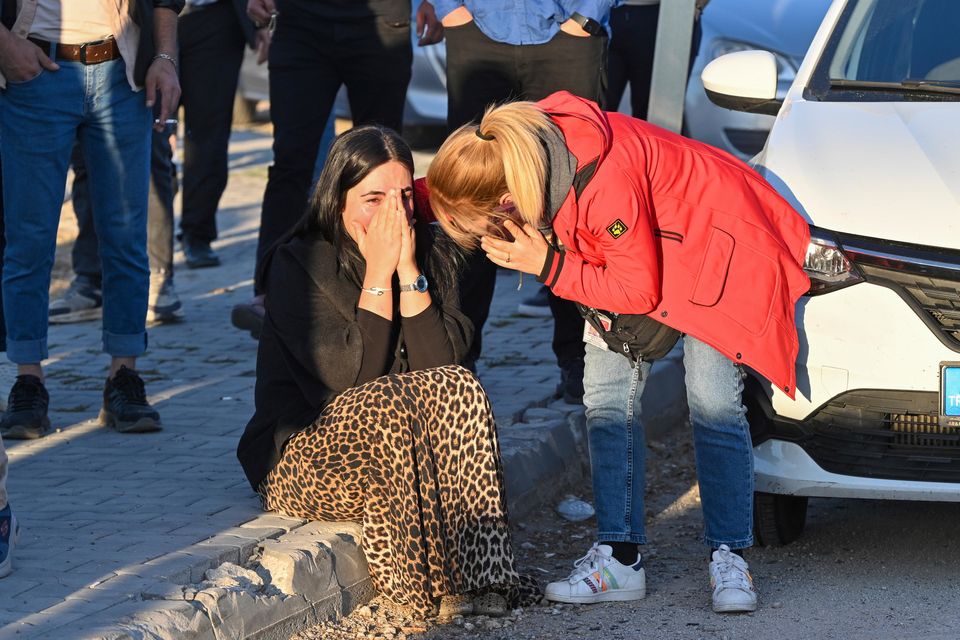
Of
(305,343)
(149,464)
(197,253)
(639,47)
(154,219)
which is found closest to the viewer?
(305,343)

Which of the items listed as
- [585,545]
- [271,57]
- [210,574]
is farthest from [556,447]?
[271,57]

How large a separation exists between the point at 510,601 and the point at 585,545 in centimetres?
76

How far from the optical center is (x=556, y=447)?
5.06 m

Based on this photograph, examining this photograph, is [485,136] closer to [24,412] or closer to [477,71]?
[477,71]

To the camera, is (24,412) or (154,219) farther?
(154,219)

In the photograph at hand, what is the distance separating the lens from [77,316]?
278 inches

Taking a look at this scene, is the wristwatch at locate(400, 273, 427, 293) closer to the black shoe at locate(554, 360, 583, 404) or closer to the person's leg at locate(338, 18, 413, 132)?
the black shoe at locate(554, 360, 583, 404)

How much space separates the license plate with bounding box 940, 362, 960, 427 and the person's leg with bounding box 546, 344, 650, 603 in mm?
813

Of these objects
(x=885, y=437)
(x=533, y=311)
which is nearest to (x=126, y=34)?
(x=533, y=311)

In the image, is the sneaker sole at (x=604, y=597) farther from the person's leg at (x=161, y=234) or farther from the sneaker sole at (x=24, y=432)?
the person's leg at (x=161, y=234)

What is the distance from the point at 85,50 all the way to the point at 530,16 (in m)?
1.62

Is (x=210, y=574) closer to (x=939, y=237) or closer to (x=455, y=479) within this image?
(x=455, y=479)

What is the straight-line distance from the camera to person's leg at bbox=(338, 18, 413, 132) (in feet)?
19.1

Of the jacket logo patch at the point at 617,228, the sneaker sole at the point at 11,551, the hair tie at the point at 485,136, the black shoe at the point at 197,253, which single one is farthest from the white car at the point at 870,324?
the black shoe at the point at 197,253
